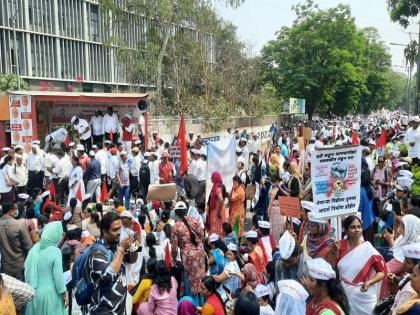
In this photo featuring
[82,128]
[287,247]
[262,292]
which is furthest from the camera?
[82,128]

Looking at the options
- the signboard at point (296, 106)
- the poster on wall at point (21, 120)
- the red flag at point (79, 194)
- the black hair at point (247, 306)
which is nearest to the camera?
the black hair at point (247, 306)

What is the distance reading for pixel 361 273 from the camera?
4.60m

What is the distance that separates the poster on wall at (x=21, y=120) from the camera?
13922 mm

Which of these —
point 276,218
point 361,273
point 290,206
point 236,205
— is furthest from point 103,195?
point 361,273

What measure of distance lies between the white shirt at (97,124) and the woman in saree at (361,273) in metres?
13.1

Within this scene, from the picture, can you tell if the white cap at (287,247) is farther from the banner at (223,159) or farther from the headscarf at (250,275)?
the banner at (223,159)

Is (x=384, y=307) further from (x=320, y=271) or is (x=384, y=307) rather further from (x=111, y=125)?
(x=111, y=125)

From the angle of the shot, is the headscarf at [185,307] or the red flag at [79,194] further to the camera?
the red flag at [79,194]

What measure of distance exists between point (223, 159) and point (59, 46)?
1423 inches

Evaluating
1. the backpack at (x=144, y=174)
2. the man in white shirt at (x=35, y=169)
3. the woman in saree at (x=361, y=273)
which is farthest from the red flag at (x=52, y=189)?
the woman in saree at (x=361, y=273)

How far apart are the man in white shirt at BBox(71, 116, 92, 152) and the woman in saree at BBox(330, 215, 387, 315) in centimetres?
1277

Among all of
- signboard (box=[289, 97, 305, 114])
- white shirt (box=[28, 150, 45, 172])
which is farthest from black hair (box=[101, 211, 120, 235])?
signboard (box=[289, 97, 305, 114])

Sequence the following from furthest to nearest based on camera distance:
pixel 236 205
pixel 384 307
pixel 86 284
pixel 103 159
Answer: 1. pixel 103 159
2. pixel 236 205
3. pixel 384 307
4. pixel 86 284

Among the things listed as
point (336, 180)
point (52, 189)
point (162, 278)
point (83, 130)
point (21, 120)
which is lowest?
point (52, 189)
